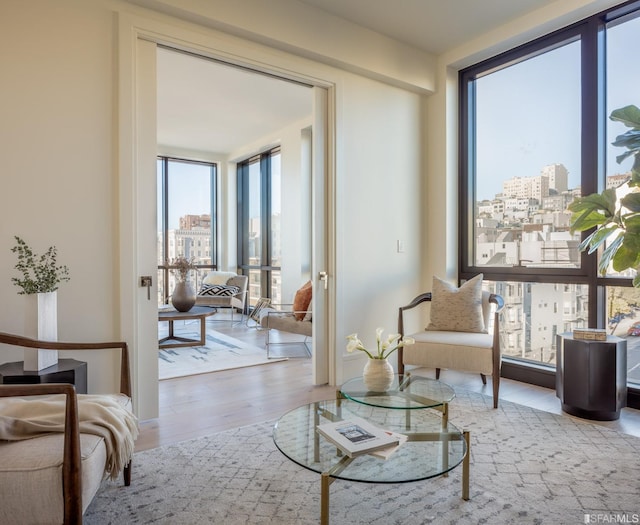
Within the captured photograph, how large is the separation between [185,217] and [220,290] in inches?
77.9

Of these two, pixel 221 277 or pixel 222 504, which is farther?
pixel 221 277

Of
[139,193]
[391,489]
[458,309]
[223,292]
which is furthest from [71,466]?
[223,292]

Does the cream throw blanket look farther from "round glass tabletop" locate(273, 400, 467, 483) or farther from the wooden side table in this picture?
"round glass tabletop" locate(273, 400, 467, 483)

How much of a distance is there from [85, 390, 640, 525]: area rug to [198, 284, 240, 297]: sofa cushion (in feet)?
14.2

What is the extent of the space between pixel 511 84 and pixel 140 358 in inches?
150

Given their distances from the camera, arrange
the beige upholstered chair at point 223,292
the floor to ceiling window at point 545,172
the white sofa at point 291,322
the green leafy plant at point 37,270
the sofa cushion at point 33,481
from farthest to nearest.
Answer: the beige upholstered chair at point 223,292, the white sofa at point 291,322, the floor to ceiling window at point 545,172, the green leafy plant at point 37,270, the sofa cushion at point 33,481

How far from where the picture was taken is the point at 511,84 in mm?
3955

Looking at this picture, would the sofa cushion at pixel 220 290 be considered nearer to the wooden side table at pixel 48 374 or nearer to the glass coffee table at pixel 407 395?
the wooden side table at pixel 48 374

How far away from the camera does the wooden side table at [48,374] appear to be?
2062 mm

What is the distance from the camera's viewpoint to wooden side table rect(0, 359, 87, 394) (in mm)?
2062

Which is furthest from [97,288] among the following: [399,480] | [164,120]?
[164,120]

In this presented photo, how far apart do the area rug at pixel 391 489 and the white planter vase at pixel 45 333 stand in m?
0.66

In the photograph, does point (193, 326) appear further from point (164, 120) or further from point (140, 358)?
point (140, 358)

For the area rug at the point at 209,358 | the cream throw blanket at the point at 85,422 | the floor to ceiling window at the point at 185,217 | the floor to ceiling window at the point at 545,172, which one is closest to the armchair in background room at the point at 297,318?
the area rug at the point at 209,358
